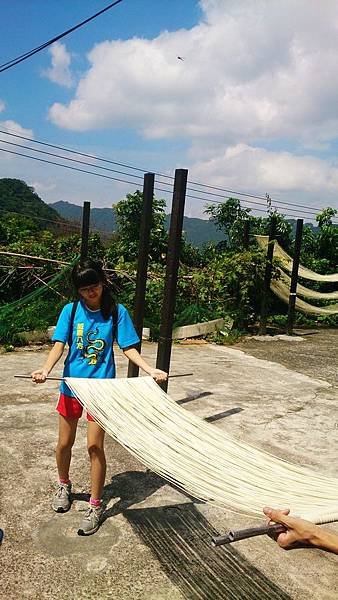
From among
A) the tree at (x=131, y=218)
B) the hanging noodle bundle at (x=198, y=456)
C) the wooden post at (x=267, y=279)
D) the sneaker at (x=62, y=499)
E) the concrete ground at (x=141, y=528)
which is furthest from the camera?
the tree at (x=131, y=218)

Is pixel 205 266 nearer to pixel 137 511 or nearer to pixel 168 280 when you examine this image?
pixel 168 280

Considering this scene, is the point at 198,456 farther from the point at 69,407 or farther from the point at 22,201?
the point at 22,201

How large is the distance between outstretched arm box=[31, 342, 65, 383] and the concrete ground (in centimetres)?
70

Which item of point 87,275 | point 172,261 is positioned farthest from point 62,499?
point 172,261

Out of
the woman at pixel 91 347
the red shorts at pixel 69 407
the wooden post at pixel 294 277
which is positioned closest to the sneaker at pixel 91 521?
the woman at pixel 91 347

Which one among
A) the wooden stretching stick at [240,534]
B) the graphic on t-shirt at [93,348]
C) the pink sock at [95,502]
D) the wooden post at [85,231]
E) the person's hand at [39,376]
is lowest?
the pink sock at [95,502]

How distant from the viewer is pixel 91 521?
233cm

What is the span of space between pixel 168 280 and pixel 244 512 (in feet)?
6.92

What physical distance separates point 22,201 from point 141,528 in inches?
1874

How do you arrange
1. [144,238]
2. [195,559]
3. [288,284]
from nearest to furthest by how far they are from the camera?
[195,559] < [144,238] < [288,284]

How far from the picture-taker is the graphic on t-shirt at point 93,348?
239 cm

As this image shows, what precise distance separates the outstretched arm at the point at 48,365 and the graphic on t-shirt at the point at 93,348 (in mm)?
122

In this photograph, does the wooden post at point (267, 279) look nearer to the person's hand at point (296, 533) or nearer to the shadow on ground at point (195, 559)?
the shadow on ground at point (195, 559)

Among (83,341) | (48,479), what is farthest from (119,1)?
(48,479)
